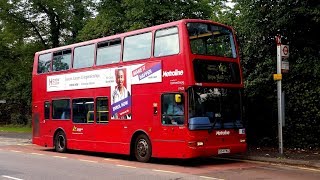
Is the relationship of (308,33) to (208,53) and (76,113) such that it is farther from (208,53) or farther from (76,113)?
(76,113)

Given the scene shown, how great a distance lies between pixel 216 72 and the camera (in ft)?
46.4

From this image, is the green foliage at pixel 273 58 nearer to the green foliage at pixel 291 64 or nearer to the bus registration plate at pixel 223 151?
the green foliage at pixel 291 64

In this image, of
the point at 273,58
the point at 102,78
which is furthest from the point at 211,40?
the point at 102,78

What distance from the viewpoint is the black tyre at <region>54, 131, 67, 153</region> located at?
1916cm

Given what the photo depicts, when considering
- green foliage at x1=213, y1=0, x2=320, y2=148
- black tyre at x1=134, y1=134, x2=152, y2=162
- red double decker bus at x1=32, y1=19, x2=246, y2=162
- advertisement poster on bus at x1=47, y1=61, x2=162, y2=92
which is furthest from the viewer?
green foliage at x1=213, y1=0, x2=320, y2=148

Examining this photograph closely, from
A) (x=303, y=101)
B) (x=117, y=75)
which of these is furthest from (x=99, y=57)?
(x=303, y=101)

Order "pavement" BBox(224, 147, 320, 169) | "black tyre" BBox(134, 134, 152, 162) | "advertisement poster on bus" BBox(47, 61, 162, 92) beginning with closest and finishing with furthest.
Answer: "pavement" BBox(224, 147, 320, 169)
"advertisement poster on bus" BBox(47, 61, 162, 92)
"black tyre" BBox(134, 134, 152, 162)

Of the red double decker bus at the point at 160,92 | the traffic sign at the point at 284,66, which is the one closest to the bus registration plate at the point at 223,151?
the red double decker bus at the point at 160,92

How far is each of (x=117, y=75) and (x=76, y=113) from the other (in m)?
3.24

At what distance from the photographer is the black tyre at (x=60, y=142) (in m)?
19.2

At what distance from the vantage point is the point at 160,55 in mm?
14508

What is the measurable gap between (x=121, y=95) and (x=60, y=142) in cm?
490

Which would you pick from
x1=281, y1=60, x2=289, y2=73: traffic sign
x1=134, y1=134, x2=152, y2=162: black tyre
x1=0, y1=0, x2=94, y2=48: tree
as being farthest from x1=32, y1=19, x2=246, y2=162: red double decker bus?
x1=0, y1=0, x2=94, y2=48: tree

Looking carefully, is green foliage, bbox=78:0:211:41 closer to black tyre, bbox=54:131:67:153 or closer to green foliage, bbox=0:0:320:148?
green foliage, bbox=0:0:320:148
